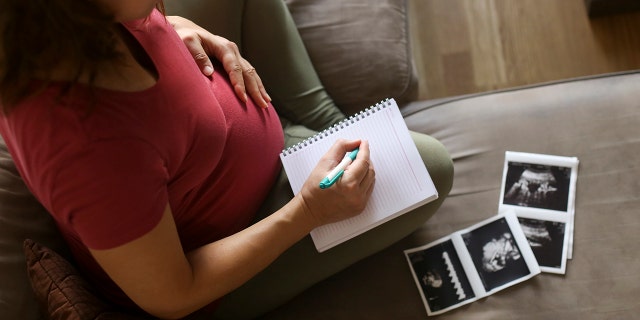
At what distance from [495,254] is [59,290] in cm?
92

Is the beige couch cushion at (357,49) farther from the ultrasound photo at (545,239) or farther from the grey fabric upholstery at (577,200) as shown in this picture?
the ultrasound photo at (545,239)

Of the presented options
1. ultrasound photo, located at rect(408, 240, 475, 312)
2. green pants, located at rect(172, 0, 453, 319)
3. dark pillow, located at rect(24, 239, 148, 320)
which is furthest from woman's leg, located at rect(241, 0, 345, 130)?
dark pillow, located at rect(24, 239, 148, 320)

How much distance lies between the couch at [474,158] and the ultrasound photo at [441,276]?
25 millimetres

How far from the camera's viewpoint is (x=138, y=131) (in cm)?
86

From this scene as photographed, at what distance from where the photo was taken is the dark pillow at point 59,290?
3.31 feet

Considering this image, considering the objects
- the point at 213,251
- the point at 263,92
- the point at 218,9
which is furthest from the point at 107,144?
the point at 218,9

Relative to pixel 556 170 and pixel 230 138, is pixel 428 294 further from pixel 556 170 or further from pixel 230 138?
pixel 230 138

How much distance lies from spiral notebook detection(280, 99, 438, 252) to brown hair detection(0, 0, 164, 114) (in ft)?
1.78

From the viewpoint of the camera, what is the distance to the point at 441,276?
1.35 meters

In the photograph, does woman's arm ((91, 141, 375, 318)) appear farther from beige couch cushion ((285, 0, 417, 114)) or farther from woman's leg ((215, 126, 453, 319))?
beige couch cushion ((285, 0, 417, 114))

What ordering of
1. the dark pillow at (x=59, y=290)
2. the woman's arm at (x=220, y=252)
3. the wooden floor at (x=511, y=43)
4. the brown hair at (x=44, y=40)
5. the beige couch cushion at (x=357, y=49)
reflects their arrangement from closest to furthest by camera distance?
the brown hair at (x=44, y=40) → the woman's arm at (x=220, y=252) → the dark pillow at (x=59, y=290) → the beige couch cushion at (x=357, y=49) → the wooden floor at (x=511, y=43)

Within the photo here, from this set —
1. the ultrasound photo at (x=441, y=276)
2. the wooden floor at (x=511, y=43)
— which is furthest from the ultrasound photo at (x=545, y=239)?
the wooden floor at (x=511, y=43)

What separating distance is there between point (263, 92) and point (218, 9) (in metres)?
0.23

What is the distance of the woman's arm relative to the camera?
89 cm
